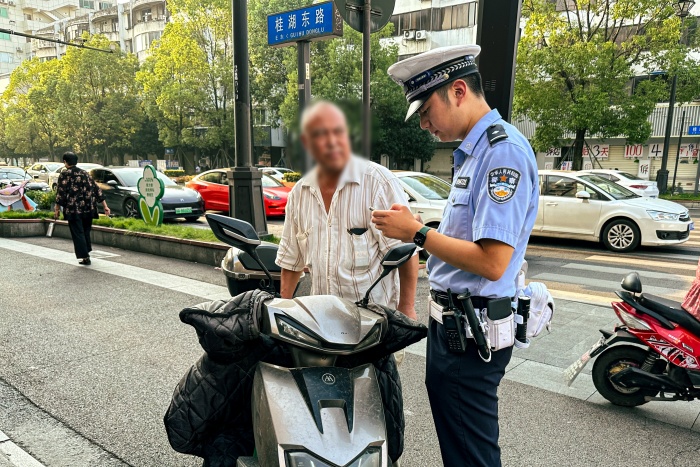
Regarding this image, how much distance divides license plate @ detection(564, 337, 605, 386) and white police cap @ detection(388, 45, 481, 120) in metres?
2.57

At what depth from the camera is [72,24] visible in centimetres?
6103

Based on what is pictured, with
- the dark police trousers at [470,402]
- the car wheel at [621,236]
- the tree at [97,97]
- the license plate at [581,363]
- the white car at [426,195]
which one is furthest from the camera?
the tree at [97,97]

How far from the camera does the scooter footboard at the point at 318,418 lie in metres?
1.49

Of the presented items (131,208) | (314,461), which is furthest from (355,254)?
(131,208)

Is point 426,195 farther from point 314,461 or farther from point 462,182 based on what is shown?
point 314,461

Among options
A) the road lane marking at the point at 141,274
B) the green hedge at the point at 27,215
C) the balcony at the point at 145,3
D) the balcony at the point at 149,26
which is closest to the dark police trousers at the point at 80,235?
the road lane marking at the point at 141,274

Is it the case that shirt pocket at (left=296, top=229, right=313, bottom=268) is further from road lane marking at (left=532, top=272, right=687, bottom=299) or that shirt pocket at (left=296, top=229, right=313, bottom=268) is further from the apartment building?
the apartment building

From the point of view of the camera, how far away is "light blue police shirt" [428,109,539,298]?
1643mm

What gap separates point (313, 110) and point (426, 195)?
8.45 meters

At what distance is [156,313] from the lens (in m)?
5.57

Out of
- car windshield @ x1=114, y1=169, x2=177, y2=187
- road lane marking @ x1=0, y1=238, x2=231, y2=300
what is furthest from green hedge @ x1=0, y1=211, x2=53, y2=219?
car windshield @ x1=114, y1=169, x2=177, y2=187

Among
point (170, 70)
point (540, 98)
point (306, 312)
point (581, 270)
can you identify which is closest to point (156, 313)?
point (306, 312)

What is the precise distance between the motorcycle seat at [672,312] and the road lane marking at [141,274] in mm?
4288

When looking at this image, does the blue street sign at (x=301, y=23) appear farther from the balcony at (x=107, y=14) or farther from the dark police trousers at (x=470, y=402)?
the balcony at (x=107, y=14)
